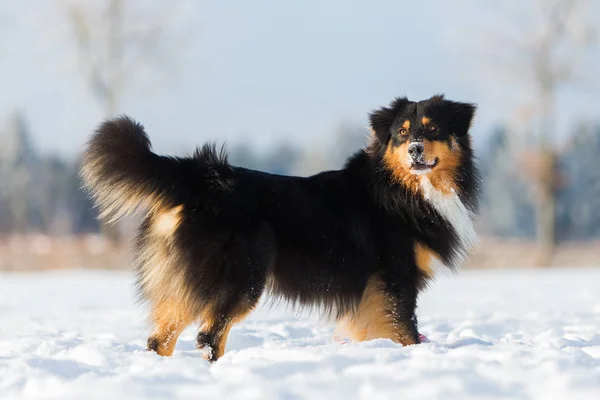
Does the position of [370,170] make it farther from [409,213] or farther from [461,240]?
[461,240]

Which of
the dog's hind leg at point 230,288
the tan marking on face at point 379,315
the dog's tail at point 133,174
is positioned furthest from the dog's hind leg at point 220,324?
the tan marking on face at point 379,315

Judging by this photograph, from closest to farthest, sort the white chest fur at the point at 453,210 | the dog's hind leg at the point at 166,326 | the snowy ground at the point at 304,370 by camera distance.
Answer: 1. the snowy ground at the point at 304,370
2. the dog's hind leg at the point at 166,326
3. the white chest fur at the point at 453,210

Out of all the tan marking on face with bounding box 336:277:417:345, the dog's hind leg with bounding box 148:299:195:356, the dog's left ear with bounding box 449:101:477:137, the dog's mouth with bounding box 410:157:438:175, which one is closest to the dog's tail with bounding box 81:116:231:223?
the dog's hind leg with bounding box 148:299:195:356

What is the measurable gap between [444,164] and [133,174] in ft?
8.48

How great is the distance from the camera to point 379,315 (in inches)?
220

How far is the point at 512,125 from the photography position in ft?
80.4

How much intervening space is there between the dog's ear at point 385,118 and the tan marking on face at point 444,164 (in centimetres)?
41

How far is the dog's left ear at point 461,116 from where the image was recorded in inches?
239

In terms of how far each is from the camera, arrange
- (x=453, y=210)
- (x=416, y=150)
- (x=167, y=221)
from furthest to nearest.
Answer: (x=453, y=210)
(x=416, y=150)
(x=167, y=221)

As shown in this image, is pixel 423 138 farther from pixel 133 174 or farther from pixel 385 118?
pixel 133 174

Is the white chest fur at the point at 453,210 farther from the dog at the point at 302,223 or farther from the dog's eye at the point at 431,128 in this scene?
the dog's eye at the point at 431,128

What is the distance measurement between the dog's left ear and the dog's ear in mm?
407

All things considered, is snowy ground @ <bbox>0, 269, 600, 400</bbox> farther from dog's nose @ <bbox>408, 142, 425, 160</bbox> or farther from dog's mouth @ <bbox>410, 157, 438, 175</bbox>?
dog's nose @ <bbox>408, 142, 425, 160</bbox>

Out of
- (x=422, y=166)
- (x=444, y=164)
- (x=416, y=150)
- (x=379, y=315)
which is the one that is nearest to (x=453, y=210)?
(x=444, y=164)
